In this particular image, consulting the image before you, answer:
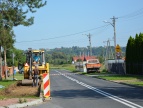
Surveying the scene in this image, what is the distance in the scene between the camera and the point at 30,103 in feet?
53.9

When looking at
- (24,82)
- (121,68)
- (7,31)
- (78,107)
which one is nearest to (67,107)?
(78,107)

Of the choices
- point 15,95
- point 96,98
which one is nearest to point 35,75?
point 15,95

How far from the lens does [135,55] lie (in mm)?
52875

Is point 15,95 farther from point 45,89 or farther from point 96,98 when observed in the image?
point 96,98

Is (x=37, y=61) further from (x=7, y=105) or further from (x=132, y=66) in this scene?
(x=132, y=66)

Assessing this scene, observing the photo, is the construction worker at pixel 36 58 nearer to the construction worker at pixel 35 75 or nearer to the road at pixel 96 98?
the construction worker at pixel 35 75

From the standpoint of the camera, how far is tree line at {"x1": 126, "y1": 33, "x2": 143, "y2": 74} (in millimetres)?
50062

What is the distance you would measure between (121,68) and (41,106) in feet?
151

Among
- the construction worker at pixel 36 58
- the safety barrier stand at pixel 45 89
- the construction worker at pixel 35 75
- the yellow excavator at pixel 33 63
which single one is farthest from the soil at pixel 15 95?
the construction worker at pixel 35 75

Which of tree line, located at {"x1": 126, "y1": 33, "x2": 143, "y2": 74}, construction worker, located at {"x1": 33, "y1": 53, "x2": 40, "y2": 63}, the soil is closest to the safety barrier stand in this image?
the soil

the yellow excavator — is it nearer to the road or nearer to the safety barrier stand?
the road

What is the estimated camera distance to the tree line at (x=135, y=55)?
50062mm

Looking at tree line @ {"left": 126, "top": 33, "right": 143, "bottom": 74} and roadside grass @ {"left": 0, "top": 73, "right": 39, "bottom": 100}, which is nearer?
roadside grass @ {"left": 0, "top": 73, "right": 39, "bottom": 100}

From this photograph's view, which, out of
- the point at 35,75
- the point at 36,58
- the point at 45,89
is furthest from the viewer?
the point at 36,58
